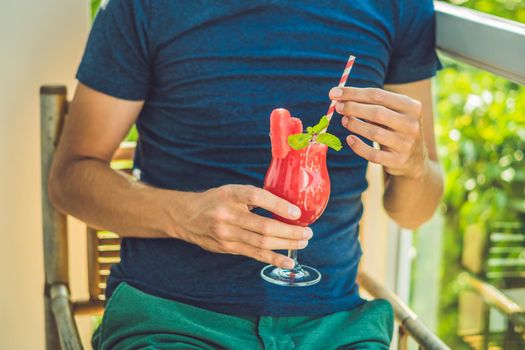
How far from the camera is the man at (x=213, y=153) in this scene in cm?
163

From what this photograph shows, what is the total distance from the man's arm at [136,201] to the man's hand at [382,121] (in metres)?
0.19

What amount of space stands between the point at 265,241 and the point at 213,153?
378 millimetres

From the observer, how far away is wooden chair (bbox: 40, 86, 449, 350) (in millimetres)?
1836

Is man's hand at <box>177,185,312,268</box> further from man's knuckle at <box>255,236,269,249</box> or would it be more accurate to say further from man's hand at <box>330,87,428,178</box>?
man's hand at <box>330,87,428,178</box>

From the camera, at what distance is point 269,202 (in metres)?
1.38

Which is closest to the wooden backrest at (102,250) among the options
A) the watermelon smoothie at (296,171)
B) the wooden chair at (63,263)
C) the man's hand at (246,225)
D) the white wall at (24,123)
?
the wooden chair at (63,263)

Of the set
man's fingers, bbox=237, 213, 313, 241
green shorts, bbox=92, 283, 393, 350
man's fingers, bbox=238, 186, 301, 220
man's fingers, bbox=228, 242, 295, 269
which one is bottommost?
green shorts, bbox=92, 283, 393, 350

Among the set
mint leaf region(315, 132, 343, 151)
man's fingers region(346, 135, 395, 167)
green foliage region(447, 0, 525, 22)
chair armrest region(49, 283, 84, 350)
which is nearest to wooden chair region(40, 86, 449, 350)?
chair armrest region(49, 283, 84, 350)

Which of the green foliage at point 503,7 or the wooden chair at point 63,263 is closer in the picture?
the wooden chair at point 63,263

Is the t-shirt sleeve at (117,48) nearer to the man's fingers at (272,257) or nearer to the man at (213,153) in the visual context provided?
the man at (213,153)

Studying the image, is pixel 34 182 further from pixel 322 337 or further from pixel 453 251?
pixel 453 251

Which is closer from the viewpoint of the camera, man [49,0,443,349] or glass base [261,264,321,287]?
glass base [261,264,321,287]

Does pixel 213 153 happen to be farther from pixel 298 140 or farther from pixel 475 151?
pixel 475 151

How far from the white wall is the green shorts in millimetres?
534
